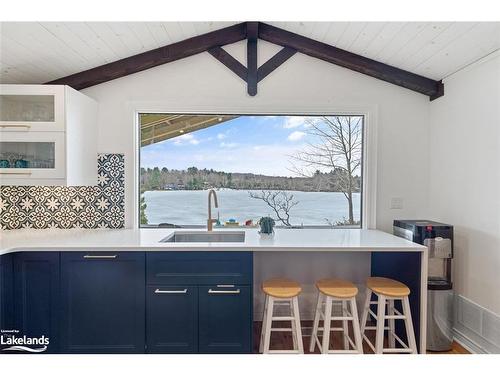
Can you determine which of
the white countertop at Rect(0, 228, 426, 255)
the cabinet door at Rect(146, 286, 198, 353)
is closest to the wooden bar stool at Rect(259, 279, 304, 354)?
the white countertop at Rect(0, 228, 426, 255)

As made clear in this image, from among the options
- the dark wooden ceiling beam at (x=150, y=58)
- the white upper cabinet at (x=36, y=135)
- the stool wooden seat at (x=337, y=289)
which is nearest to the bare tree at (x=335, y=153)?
the stool wooden seat at (x=337, y=289)

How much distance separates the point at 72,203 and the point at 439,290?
3.02 meters

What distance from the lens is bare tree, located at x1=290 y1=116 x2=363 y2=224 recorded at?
117 inches

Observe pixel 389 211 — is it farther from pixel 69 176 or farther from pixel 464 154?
pixel 69 176

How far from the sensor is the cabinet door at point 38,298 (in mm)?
2084

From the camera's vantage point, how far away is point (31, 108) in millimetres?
2340

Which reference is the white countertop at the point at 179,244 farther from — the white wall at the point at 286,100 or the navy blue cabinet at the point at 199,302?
the white wall at the point at 286,100

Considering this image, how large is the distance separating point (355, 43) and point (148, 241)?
2.22 m

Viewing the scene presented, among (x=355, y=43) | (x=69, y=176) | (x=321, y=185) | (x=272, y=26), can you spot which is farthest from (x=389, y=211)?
(x=69, y=176)

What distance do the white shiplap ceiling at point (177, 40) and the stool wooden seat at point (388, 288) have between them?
1.70 metres

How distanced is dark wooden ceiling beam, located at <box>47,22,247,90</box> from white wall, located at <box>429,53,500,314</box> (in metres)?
1.83

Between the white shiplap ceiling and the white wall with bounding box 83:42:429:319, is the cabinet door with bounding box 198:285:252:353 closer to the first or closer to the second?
the white wall with bounding box 83:42:429:319

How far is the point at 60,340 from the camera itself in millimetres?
2100
